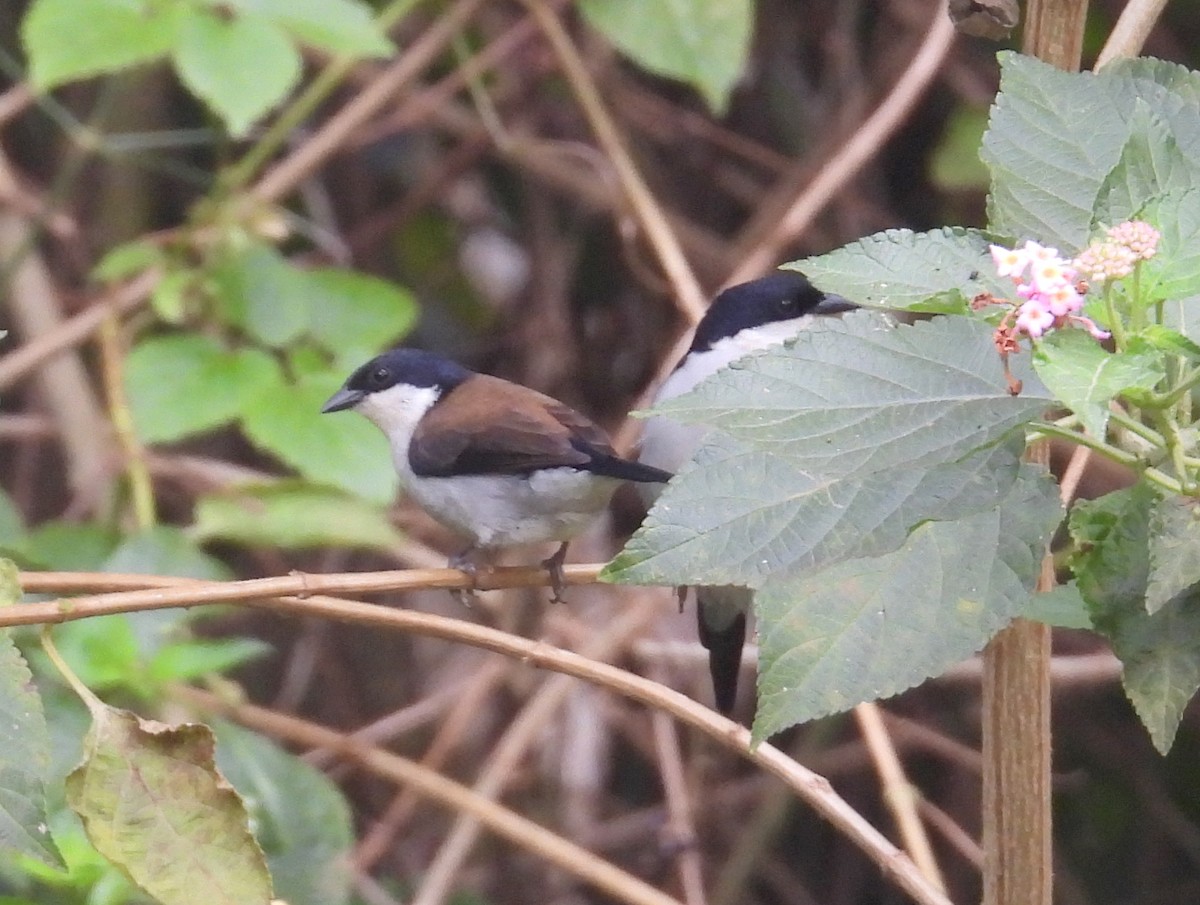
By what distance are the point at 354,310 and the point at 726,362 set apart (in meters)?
0.84

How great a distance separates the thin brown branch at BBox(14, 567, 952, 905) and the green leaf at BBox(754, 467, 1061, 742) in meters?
0.25

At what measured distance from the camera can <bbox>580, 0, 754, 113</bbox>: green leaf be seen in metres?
2.90

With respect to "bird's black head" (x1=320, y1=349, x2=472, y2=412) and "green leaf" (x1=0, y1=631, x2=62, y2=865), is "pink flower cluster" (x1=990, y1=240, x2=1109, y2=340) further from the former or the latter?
"bird's black head" (x1=320, y1=349, x2=472, y2=412)

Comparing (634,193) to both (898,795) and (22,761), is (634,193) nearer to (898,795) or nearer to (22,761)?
(898,795)

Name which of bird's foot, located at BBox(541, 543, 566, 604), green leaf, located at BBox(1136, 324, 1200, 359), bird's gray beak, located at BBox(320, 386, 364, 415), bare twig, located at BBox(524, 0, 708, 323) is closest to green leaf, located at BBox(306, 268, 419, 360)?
bird's gray beak, located at BBox(320, 386, 364, 415)

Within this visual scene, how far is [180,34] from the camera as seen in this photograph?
2.56 metres

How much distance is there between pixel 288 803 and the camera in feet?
7.88

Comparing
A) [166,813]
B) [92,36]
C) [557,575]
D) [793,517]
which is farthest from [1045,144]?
[92,36]

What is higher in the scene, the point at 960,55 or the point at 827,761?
the point at 960,55

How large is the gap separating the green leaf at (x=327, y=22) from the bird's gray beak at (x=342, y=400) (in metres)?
0.56

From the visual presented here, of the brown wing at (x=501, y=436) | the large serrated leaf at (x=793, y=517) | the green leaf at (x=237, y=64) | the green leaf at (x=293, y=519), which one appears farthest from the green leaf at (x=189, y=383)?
the large serrated leaf at (x=793, y=517)

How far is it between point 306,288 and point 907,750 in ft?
5.67

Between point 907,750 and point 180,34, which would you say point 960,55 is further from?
point 180,34

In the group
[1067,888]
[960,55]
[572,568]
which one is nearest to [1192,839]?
[1067,888]
